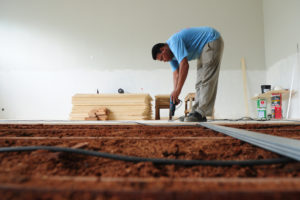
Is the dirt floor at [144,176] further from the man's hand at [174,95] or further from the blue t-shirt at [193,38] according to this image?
the blue t-shirt at [193,38]

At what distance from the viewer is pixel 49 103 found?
5.36 metres

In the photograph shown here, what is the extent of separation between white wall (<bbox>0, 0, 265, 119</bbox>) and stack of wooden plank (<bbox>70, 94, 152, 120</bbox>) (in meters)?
1.40

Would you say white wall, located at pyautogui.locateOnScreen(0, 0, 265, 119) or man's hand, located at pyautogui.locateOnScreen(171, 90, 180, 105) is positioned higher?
white wall, located at pyautogui.locateOnScreen(0, 0, 265, 119)

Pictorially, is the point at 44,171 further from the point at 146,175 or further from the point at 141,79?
the point at 141,79

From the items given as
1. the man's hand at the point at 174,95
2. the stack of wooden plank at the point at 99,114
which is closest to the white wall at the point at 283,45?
the man's hand at the point at 174,95

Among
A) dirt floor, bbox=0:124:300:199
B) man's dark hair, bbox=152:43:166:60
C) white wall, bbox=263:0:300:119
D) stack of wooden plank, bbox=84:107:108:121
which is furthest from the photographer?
white wall, bbox=263:0:300:119

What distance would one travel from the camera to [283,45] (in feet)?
14.1

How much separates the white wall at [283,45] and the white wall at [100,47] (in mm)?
262

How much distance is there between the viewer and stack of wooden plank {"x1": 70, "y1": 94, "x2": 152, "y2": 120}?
3.80 m

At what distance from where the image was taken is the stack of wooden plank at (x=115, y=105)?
380 centimetres

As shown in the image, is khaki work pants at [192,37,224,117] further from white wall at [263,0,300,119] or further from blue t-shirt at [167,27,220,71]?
white wall at [263,0,300,119]

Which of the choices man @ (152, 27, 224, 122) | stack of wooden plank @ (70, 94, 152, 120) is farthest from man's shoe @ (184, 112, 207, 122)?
stack of wooden plank @ (70, 94, 152, 120)

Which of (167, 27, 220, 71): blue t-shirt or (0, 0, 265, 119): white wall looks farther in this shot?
(0, 0, 265, 119): white wall

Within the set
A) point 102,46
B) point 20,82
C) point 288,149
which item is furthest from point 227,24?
point 20,82
